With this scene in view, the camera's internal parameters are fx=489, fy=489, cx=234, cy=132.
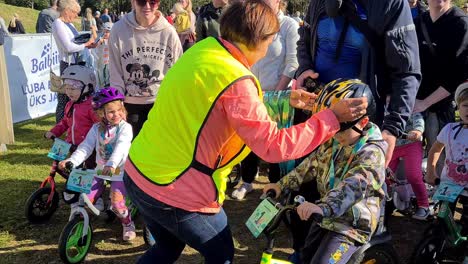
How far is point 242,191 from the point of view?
531cm

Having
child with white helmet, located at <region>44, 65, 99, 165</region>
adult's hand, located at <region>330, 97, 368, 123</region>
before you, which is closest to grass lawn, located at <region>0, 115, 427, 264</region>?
child with white helmet, located at <region>44, 65, 99, 165</region>

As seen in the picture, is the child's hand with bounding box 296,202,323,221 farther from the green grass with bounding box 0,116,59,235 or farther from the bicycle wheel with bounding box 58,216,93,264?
the green grass with bounding box 0,116,59,235

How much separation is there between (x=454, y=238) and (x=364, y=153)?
1291 mm

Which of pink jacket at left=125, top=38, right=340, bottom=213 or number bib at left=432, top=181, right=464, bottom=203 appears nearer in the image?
pink jacket at left=125, top=38, right=340, bottom=213

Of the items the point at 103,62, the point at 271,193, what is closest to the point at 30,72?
the point at 103,62

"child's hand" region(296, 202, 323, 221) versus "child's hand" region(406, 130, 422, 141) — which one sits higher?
"child's hand" region(296, 202, 323, 221)

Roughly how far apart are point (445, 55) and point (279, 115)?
1977 mm

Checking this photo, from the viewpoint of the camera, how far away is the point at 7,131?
284 inches

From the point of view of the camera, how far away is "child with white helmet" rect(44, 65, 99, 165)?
464cm

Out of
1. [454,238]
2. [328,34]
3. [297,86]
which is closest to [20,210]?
[297,86]

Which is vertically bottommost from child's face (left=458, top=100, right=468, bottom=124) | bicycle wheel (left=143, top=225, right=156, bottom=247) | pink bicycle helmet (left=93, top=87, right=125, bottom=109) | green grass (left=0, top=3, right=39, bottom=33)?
green grass (left=0, top=3, right=39, bottom=33)

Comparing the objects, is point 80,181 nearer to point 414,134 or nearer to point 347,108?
point 347,108

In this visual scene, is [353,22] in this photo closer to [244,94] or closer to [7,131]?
[244,94]

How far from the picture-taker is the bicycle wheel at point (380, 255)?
2764 millimetres
